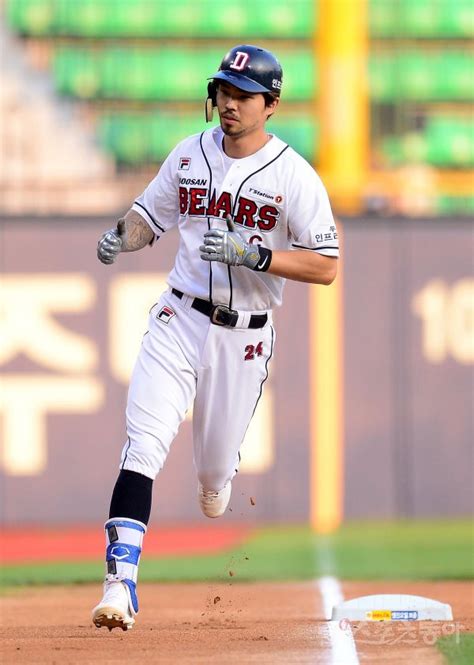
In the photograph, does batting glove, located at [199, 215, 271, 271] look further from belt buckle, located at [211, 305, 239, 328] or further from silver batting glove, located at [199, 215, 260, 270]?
belt buckle, located at [211, 305, 239, 328]

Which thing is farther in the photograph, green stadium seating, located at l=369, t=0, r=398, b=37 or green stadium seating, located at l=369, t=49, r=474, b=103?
green stadium seating, located at l=369, t=49, r=474, b=103

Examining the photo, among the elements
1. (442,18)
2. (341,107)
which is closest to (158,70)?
(442,18)

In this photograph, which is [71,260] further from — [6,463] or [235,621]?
[235,621]

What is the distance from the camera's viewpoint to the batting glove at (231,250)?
4652 millimetres

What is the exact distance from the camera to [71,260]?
1123cm

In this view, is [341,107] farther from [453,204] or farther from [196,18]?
[196,18]

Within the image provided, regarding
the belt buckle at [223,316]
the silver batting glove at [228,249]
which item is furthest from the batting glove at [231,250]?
the belt buckle at [223,316]

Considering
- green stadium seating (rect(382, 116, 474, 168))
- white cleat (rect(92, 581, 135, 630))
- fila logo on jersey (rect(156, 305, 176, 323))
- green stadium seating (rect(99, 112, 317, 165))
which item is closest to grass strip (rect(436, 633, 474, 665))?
white cleat (rect(92, 581, 135, 630))

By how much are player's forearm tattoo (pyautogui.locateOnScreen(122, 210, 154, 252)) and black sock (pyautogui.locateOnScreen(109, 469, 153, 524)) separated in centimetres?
101

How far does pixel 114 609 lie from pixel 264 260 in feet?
4.34

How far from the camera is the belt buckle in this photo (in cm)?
509

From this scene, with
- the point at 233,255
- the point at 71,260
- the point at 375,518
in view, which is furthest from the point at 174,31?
the point at 233,255

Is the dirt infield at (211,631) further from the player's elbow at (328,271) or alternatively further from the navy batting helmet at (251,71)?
the navy batting helmet at (251,71)

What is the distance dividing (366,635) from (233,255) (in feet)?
4.91
